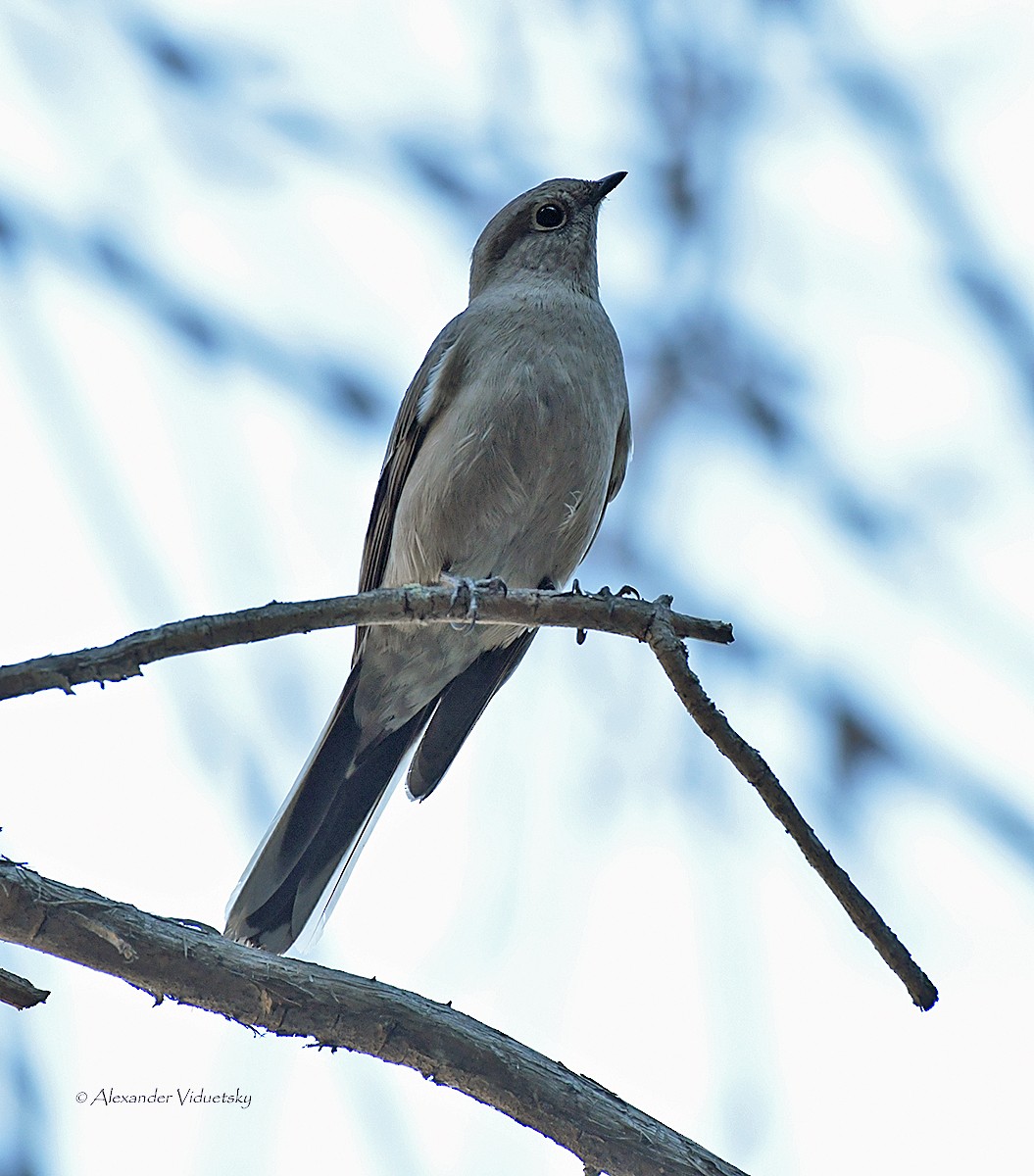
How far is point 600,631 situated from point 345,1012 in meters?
1.32

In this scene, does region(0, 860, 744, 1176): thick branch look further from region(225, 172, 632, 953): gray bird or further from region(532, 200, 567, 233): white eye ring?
region(532, 200, 567, 233): white eye ring

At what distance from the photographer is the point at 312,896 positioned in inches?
227

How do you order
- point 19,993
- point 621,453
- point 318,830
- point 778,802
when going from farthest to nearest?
1. point 621,453
2. point 318,830
3. point 778,802
4. point 19,993

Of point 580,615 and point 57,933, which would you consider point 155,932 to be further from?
point 580,615


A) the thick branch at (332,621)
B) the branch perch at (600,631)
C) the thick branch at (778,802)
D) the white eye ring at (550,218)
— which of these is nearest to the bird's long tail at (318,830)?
the thick branch at (332,621)

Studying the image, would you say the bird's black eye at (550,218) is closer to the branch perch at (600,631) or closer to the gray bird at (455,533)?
the gray bird at (455,533)

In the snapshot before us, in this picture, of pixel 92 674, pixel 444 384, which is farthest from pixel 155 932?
pixel 444 384

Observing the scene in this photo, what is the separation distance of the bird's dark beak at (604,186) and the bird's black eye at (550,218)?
243 millimetres

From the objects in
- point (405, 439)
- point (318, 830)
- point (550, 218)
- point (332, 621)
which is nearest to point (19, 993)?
point (332, 621)

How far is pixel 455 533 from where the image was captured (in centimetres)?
602

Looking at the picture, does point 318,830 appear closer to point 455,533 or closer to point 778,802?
point 455,533

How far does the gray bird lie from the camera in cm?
587

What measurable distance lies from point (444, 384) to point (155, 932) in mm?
3466

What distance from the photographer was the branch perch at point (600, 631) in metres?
3.20
